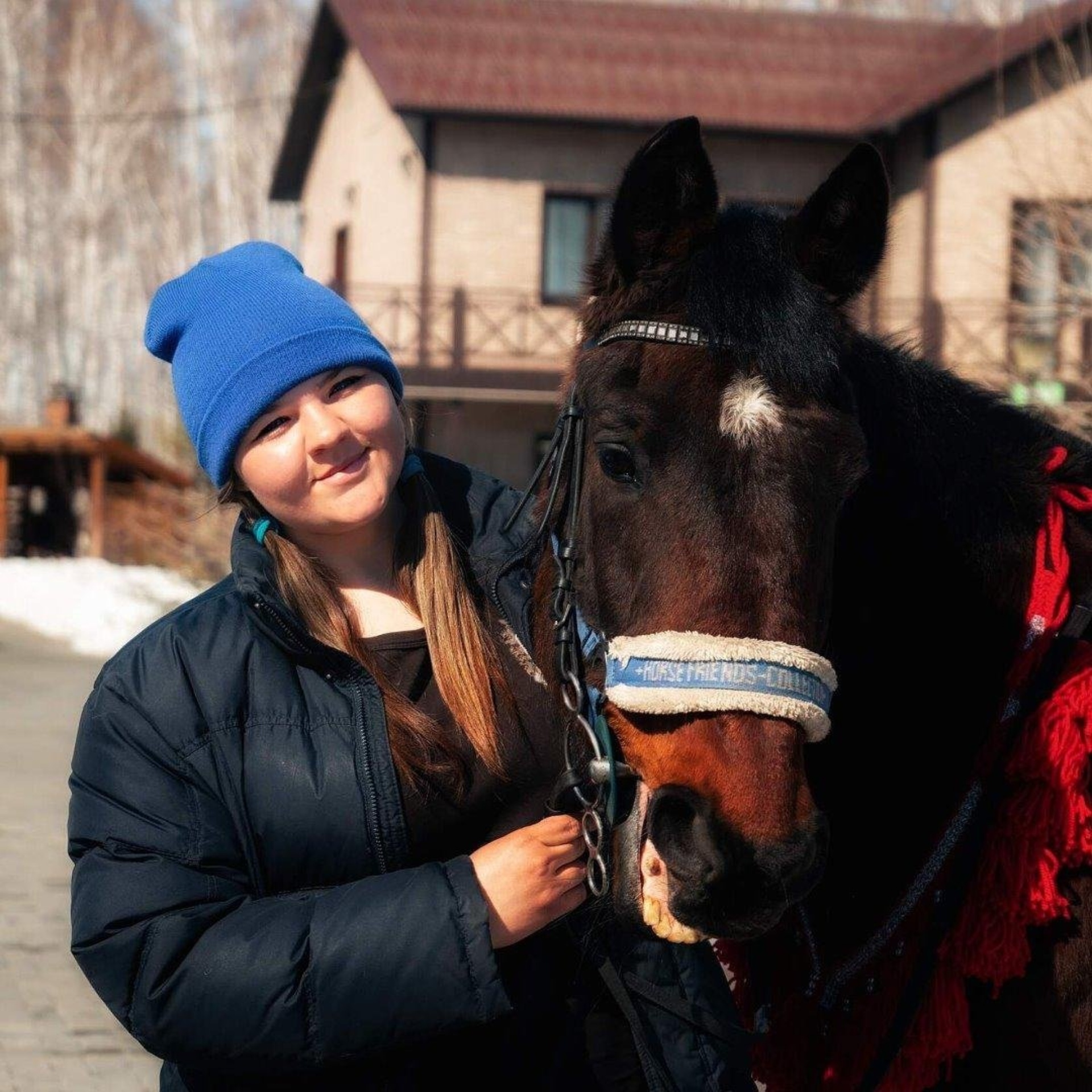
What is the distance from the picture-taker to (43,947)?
5816mm

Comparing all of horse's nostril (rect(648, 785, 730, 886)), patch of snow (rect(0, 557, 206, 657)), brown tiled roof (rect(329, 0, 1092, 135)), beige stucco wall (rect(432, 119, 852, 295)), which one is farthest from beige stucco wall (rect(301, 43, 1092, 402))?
horse's nostril (rect(648, 785, 730, 886))

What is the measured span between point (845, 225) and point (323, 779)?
1.12 meters

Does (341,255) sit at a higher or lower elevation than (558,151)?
lower

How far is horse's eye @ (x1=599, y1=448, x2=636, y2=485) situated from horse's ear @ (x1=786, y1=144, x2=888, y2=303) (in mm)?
399

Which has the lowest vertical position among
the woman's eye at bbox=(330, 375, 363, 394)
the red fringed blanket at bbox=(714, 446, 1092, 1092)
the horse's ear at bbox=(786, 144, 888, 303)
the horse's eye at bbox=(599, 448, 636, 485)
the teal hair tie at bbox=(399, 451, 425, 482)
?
the red fringed blanket at bbox=(714, 446, 1092, 1092)

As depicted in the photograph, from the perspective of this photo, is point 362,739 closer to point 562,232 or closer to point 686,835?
point 686,835

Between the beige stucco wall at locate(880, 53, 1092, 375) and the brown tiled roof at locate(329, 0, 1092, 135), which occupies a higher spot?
the brown tiled roof at locate(329, 0, 1092, 135)

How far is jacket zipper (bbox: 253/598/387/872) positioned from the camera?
6.98 ft

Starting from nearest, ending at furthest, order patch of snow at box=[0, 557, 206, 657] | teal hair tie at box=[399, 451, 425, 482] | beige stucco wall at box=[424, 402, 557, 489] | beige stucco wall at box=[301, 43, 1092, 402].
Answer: teal hair tie at box=[399, 451, 425, 482], patch of snow at box=[0, 557, 206, 657], beige stucco wall at box=[301, 43, 1092, 402], beige stucco wall at box=[424, 402, 557, 489]

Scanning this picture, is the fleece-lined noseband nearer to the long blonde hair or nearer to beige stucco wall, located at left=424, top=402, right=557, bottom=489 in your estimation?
the long blonde hair

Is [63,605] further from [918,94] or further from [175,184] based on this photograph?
[175,184]

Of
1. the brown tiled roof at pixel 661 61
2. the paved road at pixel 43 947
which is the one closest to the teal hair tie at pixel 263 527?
the paved road at pixel 43 947

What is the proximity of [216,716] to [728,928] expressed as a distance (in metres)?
0.79

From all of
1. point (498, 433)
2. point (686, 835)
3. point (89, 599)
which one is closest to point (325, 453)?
point (686, 835)
